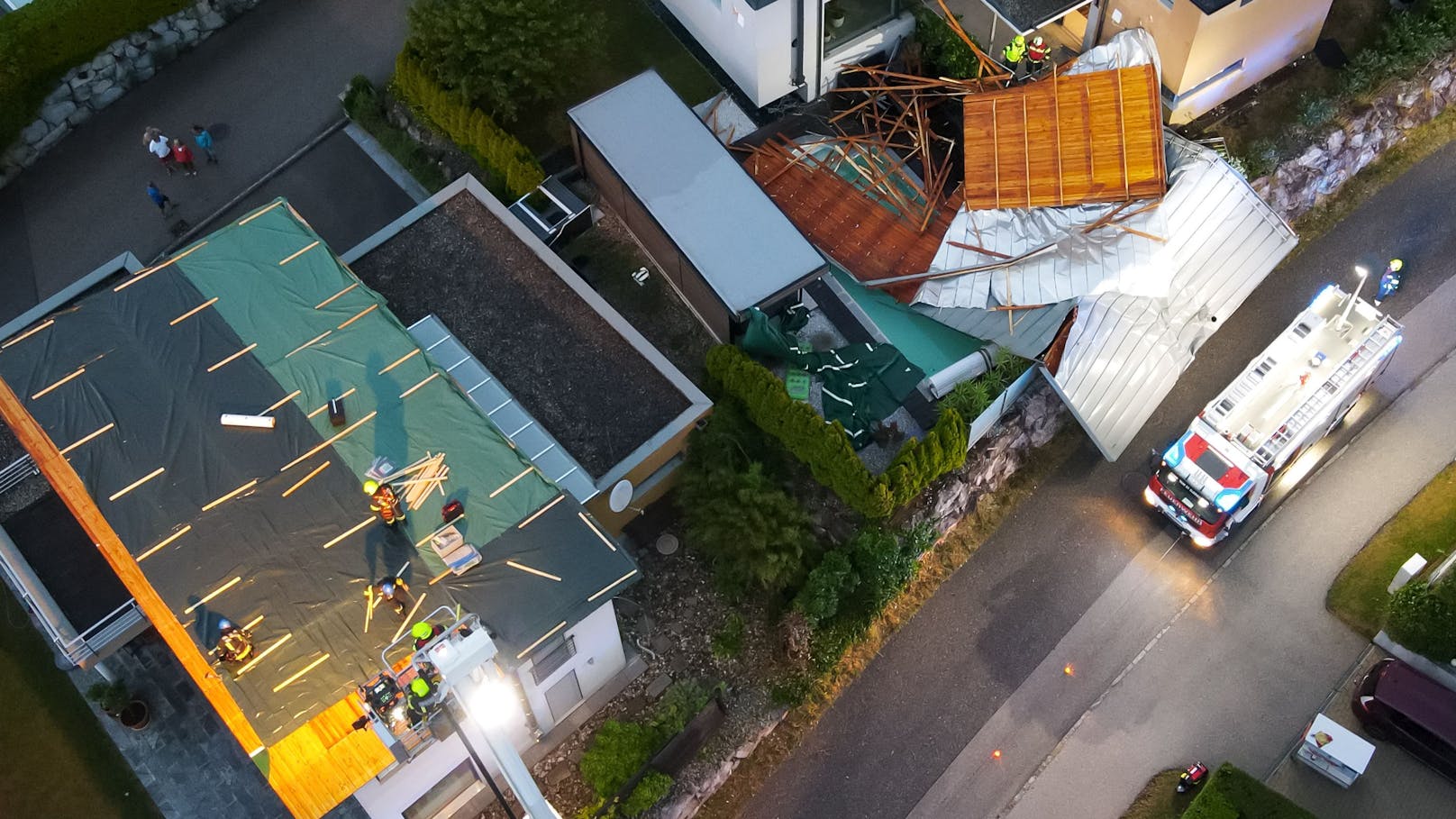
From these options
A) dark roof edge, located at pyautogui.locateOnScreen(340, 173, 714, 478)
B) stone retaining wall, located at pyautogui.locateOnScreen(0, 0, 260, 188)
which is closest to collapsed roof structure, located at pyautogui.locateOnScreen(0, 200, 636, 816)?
dark roof edge, located at pyautogui.locateOnScreen(340, 173, 714, 478)

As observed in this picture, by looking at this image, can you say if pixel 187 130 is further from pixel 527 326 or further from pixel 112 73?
pixel 527 326

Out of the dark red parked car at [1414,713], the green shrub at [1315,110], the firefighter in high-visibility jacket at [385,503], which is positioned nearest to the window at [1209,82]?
the green shrub at [1315,110]

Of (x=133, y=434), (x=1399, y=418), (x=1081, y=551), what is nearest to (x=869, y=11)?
(x=1081, y=551)

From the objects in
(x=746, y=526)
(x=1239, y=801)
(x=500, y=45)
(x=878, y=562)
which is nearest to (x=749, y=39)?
(x=500, y=45)

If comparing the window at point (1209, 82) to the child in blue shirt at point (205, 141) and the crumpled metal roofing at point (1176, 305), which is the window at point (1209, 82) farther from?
the child in blue shirt at point (205, 141)

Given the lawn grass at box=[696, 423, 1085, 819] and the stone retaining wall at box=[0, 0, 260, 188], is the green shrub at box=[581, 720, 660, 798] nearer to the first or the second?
the lawn grass at box=[696, 423, 1085, 819]

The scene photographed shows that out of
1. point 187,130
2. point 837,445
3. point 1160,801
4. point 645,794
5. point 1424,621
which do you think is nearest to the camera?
point 645,794
